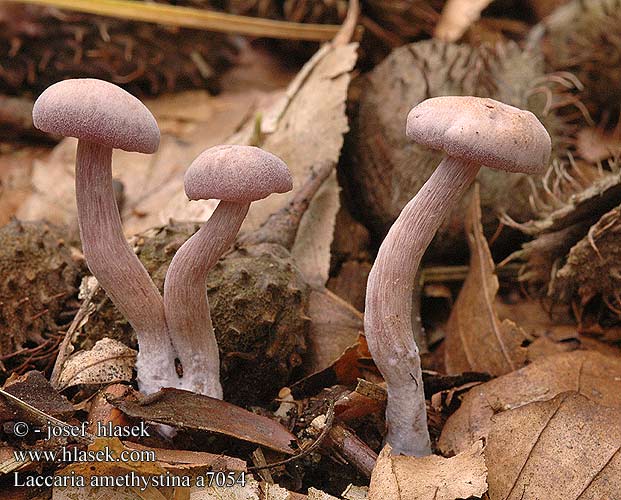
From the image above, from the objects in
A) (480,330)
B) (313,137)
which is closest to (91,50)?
(313,137)

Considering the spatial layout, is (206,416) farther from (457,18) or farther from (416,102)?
(457,18)

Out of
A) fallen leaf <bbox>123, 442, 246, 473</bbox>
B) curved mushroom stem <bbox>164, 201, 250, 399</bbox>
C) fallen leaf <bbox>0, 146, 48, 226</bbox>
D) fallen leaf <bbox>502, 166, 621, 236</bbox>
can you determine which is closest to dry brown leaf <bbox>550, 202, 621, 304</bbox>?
fallen leaf <bbox>502, 166, 621, 236</bbox>

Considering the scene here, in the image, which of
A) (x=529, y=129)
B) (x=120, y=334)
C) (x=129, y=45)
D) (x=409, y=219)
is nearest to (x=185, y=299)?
(x=120, y=334)

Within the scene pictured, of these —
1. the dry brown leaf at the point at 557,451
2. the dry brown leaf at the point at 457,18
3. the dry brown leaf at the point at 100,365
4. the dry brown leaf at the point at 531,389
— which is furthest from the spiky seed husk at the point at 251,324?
the dry brown leaf at the point at 457,18

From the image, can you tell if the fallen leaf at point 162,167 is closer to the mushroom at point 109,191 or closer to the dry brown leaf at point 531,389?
the mushroom at point 109,191

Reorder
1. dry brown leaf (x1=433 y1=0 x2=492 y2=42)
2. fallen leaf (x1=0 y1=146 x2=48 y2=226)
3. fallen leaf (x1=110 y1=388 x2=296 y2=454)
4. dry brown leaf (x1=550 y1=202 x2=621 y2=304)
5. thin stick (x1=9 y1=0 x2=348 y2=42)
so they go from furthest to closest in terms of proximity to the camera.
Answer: dry brown leaf (x1=433 y1=0 x2=492 y2=42) < thin stick (x1=9 y1=0 x2=348 y2=42) < fallen leaf (x1=0 y1=146 x2=48 y2=226) < dry brown leaf (x1=550 y1=202 x2=621 y2=304) < fallen leaf (x1=110 y1=388 x2=296 y2=454)

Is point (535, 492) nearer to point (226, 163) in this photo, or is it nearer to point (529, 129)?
point (529, 129)

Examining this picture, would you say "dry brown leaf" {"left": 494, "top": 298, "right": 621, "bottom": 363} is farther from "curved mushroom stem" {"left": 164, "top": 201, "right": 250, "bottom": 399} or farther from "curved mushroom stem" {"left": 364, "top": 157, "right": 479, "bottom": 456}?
"curved mushroom stem" {"left": 164, "top": 201, "right": 250, "bottom": 399}
